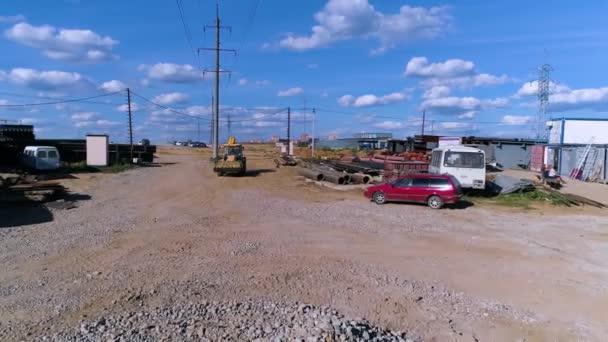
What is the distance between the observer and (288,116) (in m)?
81.5

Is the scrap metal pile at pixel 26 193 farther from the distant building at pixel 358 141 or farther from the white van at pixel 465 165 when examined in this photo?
the distant building at pixel 358 141

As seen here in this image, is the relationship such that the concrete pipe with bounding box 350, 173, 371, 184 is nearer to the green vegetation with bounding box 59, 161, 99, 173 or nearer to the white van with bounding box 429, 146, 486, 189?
the white van with bounding box 429, 146, 486, 189

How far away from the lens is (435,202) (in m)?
20.8

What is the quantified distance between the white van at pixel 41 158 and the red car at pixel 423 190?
2388cm

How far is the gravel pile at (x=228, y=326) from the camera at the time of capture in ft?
20.5

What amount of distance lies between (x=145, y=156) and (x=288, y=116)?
37167 mm

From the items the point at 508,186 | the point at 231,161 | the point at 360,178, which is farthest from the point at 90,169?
the point at 508,186

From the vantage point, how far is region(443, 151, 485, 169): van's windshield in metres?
23.7

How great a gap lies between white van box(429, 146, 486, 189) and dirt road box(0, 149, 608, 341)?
439 cm

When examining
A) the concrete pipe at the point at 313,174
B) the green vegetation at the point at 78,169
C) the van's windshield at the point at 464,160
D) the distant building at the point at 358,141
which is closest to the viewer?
the van's windshield at the point at 464,160

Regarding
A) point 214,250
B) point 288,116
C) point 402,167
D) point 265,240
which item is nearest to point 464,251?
point 265,240

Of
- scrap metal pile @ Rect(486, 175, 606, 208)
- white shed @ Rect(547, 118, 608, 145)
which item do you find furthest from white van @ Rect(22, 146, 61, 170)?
white shed @ Rect(547, 118, 608, 145)

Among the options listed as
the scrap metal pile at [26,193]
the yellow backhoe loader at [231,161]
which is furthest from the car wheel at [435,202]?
the yellow backhoe loader at [231,161]

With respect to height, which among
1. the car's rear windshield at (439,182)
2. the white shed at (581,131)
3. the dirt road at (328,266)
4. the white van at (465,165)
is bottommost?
the dirt road at (328,266)
